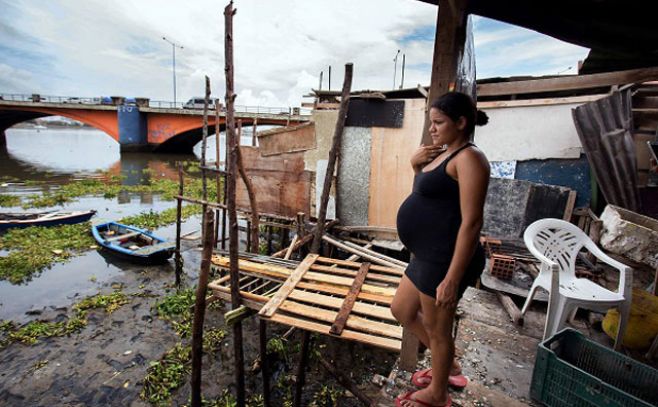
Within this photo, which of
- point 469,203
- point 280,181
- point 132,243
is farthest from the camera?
point 132,243

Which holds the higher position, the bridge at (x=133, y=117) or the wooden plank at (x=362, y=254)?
the bridge at (x=133, y=117)

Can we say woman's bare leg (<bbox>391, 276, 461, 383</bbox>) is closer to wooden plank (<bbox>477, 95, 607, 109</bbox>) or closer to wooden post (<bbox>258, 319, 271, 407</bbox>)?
wooden post (<bbox>258, 319, 271, 407</bbox>)

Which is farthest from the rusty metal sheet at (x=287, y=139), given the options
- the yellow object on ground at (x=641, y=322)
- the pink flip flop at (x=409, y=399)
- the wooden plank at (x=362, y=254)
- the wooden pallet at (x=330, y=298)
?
the yellow object on ground at (x=641, y=322)

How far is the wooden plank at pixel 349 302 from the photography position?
3.29 meters

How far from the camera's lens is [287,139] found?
7.62 m

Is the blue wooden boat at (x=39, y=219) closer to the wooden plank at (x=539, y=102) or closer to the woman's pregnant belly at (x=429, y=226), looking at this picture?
the woman's pregnant belly at (x=429, y=226)

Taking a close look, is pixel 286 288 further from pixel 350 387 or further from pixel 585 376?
pixel 585 376

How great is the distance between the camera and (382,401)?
8.27ft

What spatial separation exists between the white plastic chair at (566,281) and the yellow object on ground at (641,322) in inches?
10.5

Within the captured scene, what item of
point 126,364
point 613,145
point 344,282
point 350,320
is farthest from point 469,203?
point 126,364

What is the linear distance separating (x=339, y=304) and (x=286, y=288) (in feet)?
2.31

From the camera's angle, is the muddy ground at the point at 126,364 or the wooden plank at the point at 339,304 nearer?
the wooden plank at the point at 339,304

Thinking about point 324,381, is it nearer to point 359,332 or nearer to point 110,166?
point 359,332

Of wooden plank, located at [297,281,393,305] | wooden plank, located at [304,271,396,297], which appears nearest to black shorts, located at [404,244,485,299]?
wooden plank, located at [297,281,393,305]
